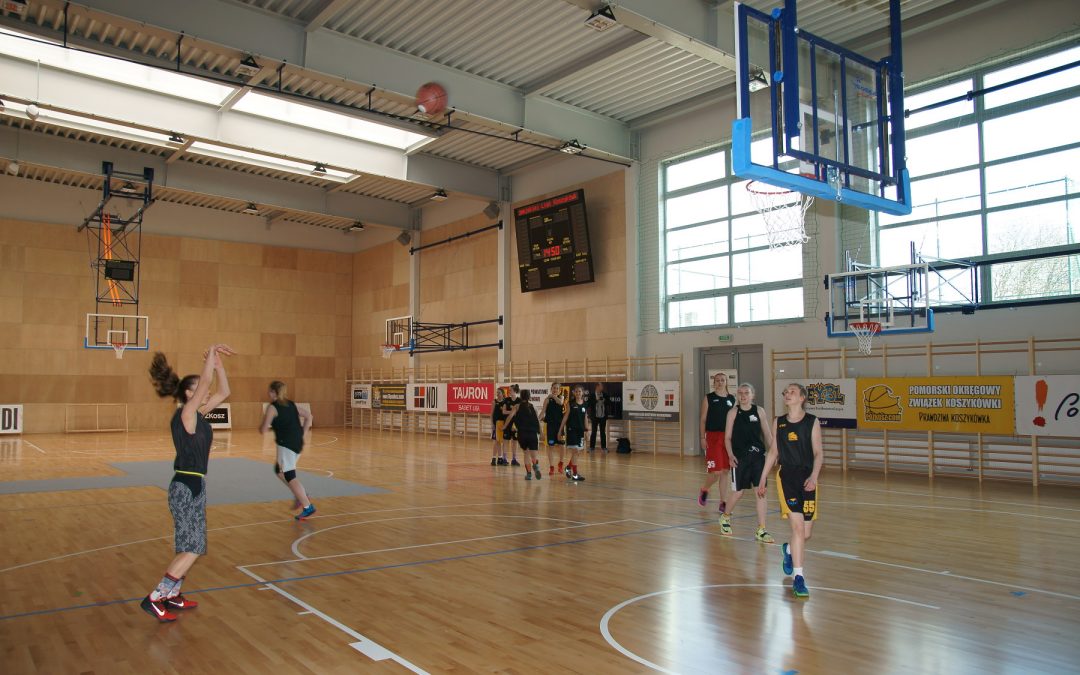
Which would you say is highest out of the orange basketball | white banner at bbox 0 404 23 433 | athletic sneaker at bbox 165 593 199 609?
the orange basketball

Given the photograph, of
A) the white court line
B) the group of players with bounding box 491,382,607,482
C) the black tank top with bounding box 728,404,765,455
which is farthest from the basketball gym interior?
the black tank top with bounding box 728,404,765,455

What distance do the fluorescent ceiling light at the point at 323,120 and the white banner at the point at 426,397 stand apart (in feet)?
27.5

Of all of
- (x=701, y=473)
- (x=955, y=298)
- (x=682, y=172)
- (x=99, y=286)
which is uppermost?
(x=682, y=172)

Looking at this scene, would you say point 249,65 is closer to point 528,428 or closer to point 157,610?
point 528,428

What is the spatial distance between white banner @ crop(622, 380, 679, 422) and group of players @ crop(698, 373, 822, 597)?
27.3ft

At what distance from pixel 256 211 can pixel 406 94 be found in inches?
568

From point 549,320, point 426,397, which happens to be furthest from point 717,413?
point 426,397

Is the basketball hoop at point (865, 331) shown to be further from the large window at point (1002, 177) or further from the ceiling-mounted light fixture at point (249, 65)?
the ceiling-mounted light fixture at point (249, 65)

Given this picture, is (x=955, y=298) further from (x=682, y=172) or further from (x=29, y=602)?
(x=29, y=602)

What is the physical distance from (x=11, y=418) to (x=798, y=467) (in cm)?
2715

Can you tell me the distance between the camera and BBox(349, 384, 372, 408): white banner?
2958cm

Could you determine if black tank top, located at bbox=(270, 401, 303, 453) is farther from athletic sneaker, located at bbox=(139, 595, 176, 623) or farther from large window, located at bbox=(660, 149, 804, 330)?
large window, located at bbox=(660, 149, 804, 330)

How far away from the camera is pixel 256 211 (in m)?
28.0

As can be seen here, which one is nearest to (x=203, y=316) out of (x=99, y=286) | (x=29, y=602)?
(x=99, y=286)
